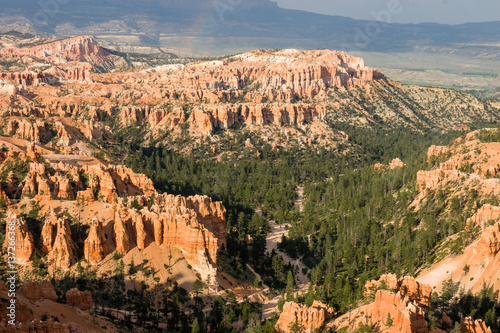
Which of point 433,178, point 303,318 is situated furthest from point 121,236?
point 433,178

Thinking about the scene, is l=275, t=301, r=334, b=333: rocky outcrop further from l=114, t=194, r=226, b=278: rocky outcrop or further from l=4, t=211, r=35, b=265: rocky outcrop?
l=4, t=211, r=35, b=265: rocky outcrop

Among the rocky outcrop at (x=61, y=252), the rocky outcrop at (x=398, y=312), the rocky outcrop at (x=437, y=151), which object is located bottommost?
the rocky outcrop at (x=61, y=252)

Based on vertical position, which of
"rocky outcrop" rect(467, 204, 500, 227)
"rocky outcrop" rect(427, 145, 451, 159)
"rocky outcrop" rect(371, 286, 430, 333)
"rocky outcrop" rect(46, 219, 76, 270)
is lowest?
"rocky outcrop" rect(46, 219, 76, 270)

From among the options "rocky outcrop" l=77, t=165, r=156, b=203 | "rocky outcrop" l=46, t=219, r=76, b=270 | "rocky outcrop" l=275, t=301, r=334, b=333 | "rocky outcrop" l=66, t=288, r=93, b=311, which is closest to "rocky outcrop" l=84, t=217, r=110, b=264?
"rocky outcrop" l=46, t=219, r=76, b=270

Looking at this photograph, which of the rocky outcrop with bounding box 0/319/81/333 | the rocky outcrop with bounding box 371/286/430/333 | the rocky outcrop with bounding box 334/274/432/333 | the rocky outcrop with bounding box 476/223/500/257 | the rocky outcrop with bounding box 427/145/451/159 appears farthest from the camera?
the rocky outcrop with bounding box 427/145/451/159

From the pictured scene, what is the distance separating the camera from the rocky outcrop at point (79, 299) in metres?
61.8

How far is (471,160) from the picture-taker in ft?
407

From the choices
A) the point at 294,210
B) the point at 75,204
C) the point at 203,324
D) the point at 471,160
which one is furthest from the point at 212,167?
A: the point at 203,324

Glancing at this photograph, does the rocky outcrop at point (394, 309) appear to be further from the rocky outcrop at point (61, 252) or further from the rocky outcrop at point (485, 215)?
the rocky outcrop at point (61, 252)

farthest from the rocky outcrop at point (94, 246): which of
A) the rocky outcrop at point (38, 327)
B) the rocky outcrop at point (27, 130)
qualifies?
the rocky outcrop at point (27, 130)

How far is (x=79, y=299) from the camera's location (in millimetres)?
62125

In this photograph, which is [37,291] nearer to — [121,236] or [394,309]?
[121,236]

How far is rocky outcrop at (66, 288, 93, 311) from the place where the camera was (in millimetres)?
61812

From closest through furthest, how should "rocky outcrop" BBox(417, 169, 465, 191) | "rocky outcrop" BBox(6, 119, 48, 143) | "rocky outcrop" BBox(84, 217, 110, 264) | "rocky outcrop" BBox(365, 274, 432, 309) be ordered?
1. "rocky outcrop" BBox(365, 274, 432, 309)
2. "rocky outcrop" BBox(84, 217, 110, 264)
3. "rocky outcrop" BBox(417, 169, 465, 191)
4. "rocky outcrop" BBox(6, 119, 48, 143)
